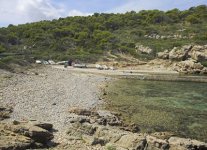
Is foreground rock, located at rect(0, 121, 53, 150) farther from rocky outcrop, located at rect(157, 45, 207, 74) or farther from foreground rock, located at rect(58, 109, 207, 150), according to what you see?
rocky outcrop, located at rect(157, 45, 207, 74)

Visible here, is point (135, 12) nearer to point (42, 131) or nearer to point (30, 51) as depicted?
point (30, 51)

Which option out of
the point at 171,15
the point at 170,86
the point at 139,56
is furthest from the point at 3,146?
the point at 171,15

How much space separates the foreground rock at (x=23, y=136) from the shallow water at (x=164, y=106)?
Result: 27.5 feet

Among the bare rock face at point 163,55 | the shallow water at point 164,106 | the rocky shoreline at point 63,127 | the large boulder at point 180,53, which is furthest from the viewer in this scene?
the bare rock face at point 163,55

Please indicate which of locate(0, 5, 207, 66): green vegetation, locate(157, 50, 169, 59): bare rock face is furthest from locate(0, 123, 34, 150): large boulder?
locate(157, 50, 169, 59): bare rock face

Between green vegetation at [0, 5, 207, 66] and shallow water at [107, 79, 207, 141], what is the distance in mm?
33965

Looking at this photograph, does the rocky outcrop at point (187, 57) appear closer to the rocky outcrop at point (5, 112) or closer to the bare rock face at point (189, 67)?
the bare rock face at point (189, 67)

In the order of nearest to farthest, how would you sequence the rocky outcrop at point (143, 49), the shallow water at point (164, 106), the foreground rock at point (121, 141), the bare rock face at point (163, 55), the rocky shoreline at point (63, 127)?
the rocky shoreline at point (63, 127)
the foreground rock at point (121, 141)
the shallow water at point (164, 106)
the bare rock face at point (163, 55)
the rocky outcrop at point (143, 49)

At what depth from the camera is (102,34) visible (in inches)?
3735

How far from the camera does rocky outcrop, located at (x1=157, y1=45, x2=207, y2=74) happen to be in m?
64.6

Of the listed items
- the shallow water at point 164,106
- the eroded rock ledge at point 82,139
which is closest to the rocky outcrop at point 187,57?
the shallow water at point 164,106

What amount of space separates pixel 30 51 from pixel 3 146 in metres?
67.8

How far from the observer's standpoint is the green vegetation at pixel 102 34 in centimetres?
8275

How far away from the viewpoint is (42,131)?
17734mm
